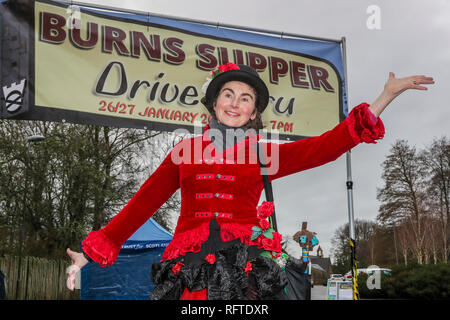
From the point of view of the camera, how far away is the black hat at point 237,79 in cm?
300

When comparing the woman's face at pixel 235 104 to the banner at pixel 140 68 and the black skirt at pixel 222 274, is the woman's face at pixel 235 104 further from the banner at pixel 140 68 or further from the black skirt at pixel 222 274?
the banner at pixel 140 68

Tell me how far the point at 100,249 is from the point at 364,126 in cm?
165

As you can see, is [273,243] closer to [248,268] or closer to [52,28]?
[248,268]

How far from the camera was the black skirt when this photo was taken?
2.23m

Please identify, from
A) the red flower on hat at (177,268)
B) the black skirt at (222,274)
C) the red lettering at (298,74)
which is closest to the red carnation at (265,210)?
the black skirt at (222,274)

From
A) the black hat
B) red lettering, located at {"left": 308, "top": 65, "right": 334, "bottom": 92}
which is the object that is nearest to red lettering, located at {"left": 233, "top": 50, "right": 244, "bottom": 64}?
red lettering, located at {"left": 308, "top": 65, "right": 334, "bottom": 92}

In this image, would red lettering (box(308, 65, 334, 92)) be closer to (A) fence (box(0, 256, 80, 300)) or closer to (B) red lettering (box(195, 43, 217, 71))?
(B) red lettering (box(195, 43, 217, 71))

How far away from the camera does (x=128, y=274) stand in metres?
9.93

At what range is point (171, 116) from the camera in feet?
18.2

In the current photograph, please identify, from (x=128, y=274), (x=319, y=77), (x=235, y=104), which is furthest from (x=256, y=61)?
(x=128, y=274)

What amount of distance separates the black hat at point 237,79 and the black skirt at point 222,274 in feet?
3.71
